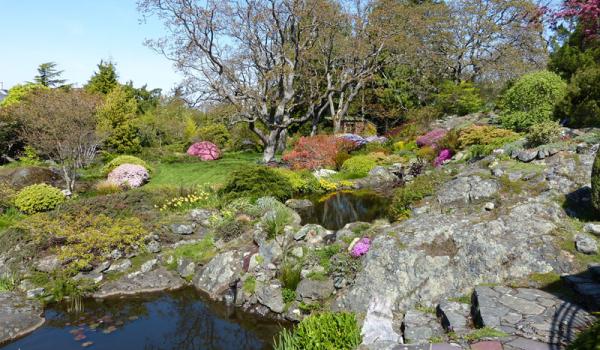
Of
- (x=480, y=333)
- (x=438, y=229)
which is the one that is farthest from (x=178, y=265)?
(x=480, y=333)

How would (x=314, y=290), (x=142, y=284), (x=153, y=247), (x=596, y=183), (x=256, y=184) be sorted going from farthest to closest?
(x=256, y=184) < (x=153, y=247) < (x=142, y=284) < (x=314, y=290) < (x=596, y=183)

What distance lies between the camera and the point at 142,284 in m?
9.37

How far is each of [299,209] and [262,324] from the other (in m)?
6.81

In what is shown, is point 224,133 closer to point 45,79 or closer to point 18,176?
point 18,176

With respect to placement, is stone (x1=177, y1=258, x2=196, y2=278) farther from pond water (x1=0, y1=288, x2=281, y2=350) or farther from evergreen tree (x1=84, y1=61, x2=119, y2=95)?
evergreen tree (x1=84, y1=61, x2=119, y2=95)

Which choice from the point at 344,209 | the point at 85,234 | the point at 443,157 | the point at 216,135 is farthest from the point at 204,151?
the point at 85,234

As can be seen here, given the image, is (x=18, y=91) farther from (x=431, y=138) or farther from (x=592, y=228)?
(x=592, y=228)

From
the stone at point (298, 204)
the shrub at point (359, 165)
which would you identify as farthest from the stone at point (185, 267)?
the shrub at point (359, 165)

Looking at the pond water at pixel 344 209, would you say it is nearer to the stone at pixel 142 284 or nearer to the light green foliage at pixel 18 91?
the stone at pixel 142 284

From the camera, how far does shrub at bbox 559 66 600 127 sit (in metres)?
12.4

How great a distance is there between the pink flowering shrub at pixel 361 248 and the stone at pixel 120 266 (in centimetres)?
545

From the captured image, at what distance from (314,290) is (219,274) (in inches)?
99.3

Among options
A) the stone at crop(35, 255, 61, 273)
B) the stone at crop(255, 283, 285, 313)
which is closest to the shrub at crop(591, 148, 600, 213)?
the stone at crop(255, 283, 285, 313)

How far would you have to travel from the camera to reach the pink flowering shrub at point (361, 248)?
26.2ft
